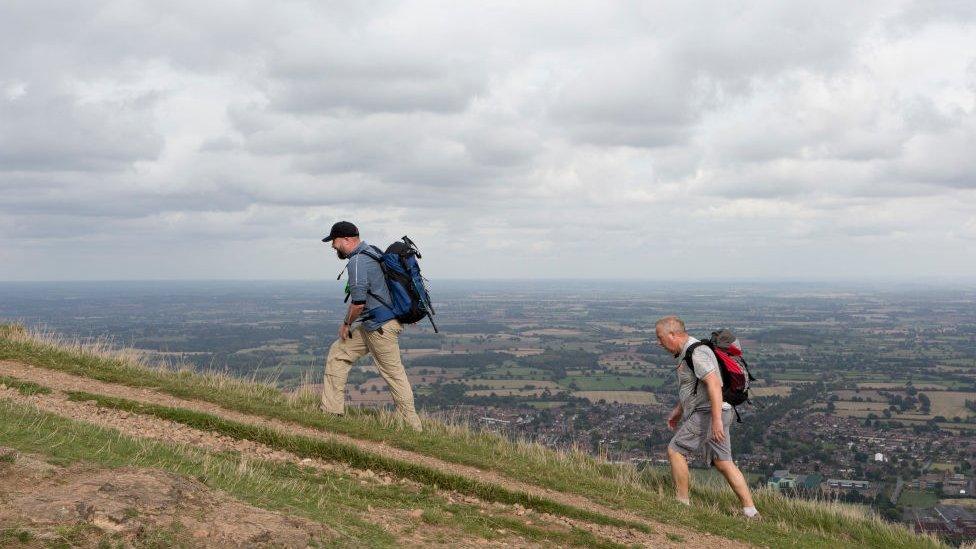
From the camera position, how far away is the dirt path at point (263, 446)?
7012 millimetres

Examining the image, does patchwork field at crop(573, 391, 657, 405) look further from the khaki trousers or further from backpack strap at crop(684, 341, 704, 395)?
backpack strap at crop(684, 341, 704, 395)

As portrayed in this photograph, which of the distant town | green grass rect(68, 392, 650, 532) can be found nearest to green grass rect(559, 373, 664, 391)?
the distant town

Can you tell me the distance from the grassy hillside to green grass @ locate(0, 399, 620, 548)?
24 millimetres

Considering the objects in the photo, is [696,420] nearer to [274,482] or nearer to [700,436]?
[700,436]

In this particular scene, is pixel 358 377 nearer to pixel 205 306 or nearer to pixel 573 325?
pixel 573 325

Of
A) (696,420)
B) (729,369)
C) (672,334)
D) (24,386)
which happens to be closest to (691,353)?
(672,334)

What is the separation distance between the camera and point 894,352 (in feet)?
235

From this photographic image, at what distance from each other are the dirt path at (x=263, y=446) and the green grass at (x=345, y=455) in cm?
12

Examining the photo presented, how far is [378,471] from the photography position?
25.7ft

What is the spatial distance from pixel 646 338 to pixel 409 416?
78.5 meters

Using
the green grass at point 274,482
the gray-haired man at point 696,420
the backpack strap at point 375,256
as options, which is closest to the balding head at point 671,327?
the gray-haired man at point 696,420

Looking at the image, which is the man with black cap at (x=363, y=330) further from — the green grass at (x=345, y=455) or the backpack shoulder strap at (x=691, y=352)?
the backpack shoulder strap at (x=691, y=352)

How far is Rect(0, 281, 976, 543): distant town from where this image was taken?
1955cm

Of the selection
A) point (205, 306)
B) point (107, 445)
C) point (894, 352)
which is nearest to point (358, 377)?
point (107, 445)
